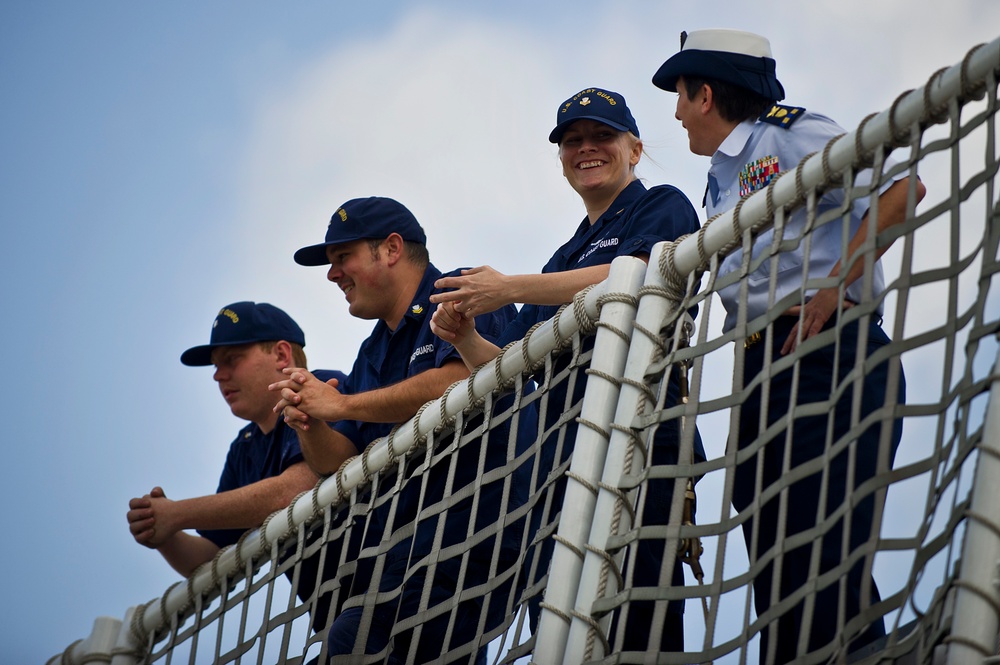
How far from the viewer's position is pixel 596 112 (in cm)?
363

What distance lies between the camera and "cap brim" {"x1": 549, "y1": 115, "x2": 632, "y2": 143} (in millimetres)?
3607

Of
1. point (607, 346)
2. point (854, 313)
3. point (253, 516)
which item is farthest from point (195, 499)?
point (854, 313)

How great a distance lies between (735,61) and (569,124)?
0.72m

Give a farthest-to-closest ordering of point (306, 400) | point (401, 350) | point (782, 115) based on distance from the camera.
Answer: point (401, 350) < point (306, 400) < point (782, 115)

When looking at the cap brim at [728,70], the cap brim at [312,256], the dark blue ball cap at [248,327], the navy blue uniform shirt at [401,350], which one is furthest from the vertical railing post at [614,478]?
the dark blue ball cap at [248,327]

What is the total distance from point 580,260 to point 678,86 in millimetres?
554

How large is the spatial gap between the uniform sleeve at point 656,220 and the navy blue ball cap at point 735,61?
34cm

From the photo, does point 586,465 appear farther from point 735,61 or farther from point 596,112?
point 596,112

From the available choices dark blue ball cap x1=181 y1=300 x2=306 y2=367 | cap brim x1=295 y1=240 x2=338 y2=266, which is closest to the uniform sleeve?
cap brim x1=295 y1=240 x2=338 y2=266

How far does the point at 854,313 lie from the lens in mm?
2076

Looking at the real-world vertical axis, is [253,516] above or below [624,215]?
below

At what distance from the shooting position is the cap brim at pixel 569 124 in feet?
11.8

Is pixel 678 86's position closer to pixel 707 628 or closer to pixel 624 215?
pixel 624 215

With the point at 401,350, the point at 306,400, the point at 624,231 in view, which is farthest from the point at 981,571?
the point at 401,350
